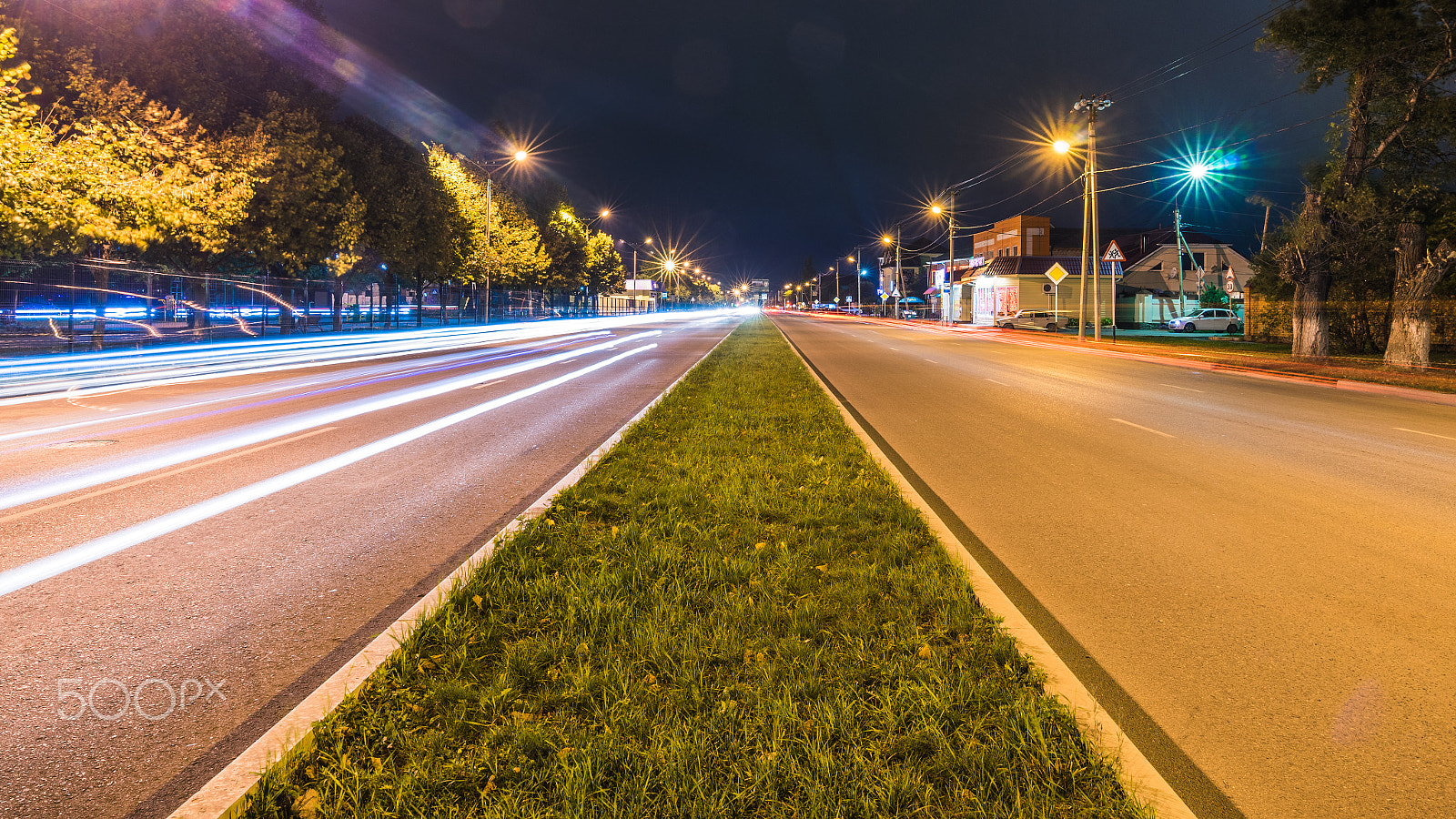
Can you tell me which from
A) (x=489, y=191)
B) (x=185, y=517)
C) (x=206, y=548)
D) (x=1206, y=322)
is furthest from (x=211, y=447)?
(x=1206, y=322)

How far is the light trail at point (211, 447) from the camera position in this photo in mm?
7223

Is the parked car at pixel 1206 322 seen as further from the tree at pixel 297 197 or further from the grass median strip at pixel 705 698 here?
the grass median strip at pixel 705 698

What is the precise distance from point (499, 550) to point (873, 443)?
19.0 feet

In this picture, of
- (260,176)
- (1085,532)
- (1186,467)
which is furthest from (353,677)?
(260,176)

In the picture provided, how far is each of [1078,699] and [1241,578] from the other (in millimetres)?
2539

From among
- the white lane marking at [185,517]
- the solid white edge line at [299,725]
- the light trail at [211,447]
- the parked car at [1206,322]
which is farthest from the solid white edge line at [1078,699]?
the parked car at [1206,322]

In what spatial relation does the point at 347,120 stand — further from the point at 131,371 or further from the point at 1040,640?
the point at 1040,640

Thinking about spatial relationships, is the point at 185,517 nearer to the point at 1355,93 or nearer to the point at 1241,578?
the point at 1241,578

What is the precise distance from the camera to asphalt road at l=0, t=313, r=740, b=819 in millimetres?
3119

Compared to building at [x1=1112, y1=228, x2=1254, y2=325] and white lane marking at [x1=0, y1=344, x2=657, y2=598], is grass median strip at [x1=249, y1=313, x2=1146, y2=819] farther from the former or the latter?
building at [x1=1112, y1=228, x2=1254, y2=325]

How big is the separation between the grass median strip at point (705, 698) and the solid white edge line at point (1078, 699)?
91 millimetres

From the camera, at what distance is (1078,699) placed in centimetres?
326

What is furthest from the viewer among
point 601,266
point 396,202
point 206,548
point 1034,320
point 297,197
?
point 601,266

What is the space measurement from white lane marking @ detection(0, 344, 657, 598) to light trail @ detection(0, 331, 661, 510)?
5.04 feet
